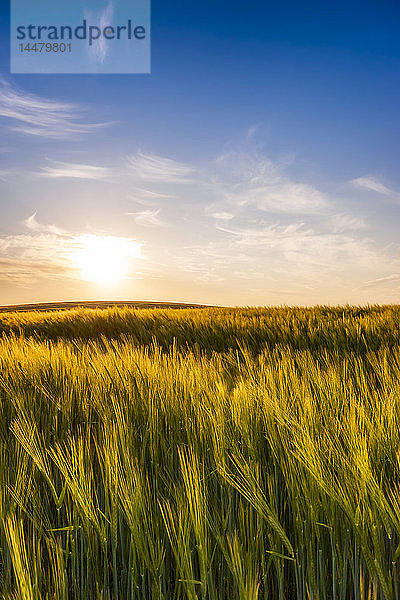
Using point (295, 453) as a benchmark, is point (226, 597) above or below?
below

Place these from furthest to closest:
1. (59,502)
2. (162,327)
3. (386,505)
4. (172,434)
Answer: (162,327) → (172,434) → (59,502) → (386,505)

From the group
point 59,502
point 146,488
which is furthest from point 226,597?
point 59,502

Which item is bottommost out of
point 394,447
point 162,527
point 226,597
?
point 226,597

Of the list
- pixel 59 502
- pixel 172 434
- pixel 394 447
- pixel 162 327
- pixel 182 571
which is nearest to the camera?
pixel 182 571

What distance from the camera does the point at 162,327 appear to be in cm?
542

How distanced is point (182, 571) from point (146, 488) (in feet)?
0.99

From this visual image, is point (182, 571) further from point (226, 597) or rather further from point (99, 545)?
point (99, 545)

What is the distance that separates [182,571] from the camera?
71 cm

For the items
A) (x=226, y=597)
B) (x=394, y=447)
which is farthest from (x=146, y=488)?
(x=394, y=447)

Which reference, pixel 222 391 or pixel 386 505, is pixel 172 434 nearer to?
pixel 222 391

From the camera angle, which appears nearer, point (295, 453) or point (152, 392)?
point (295, 453)

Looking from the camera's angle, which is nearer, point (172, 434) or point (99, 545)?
point (99, 545)

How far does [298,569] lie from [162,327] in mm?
4705

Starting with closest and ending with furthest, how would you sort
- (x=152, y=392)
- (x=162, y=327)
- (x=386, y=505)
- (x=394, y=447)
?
(x=386, y=505)
(x=394, y=447)
(x=152, y=392)
(x=162, y=327)
